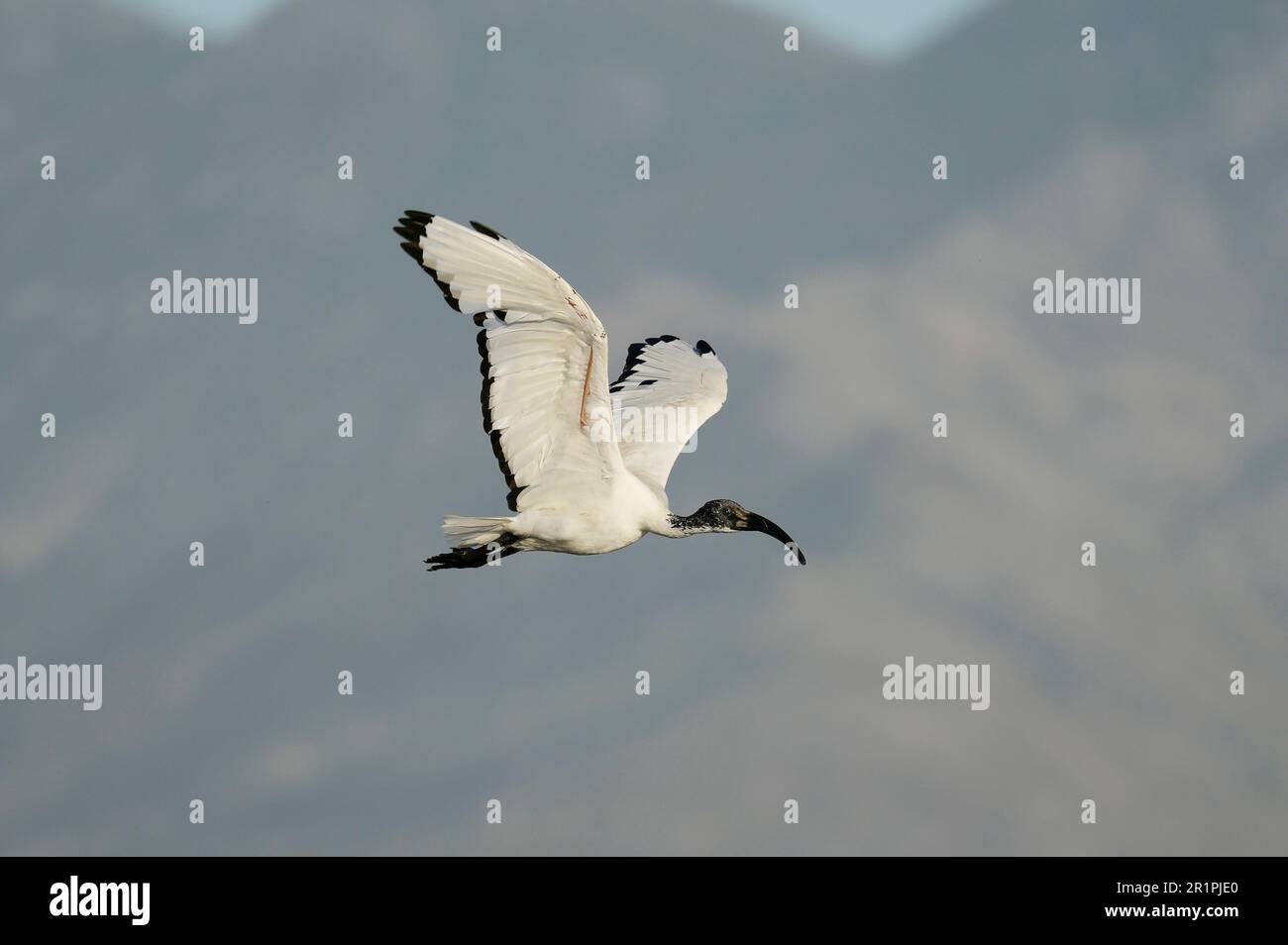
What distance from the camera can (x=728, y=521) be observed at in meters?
19.6

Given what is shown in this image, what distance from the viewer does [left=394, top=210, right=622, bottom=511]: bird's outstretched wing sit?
1523 centimetres

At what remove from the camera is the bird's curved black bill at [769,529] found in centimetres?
1975

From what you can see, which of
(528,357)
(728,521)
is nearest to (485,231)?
(528,357)

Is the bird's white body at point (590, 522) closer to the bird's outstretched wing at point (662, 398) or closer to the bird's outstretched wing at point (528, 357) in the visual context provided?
the bird's outstretched wing at point (528, 357)

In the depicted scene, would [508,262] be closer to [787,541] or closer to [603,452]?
[603,452]

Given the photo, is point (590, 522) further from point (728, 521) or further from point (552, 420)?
point (728, 521)

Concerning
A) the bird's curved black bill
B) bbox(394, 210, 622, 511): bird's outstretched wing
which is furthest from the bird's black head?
bbox(394, 210, 622, 511): bird's outstretched wing

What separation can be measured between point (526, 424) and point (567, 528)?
1474 millimetres

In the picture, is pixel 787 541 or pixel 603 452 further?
pixel 787 541

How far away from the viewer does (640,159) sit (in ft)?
70.8

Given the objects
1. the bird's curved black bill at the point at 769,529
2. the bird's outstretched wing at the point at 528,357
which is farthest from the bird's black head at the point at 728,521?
the bird's outstretched wing at the point at 528,357

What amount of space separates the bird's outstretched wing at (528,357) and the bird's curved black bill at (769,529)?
106 inches

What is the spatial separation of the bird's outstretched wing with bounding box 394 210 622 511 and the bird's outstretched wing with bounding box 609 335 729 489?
102 inches
